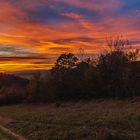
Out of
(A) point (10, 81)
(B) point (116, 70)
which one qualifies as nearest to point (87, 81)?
(B) point (116, 70)

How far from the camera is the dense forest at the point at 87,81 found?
70625mm

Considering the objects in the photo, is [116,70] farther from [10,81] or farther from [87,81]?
[10,81]

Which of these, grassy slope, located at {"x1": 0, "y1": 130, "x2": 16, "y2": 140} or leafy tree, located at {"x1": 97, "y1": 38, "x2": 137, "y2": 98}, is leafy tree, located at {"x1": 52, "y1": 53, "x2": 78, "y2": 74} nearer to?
leafy tree, located at {"x1": 97, "y1": 38, "x2": 137, "y2": 98}

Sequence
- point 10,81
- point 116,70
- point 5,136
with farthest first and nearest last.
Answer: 1. point 10,81
2. point 116,70
3. point 5,136

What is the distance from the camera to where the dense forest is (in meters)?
70.6

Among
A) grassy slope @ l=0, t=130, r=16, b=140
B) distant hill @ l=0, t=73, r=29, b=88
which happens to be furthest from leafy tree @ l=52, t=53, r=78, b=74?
grassy slope @ l=0, t=130, r=16, b=140

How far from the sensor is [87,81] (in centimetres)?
7488

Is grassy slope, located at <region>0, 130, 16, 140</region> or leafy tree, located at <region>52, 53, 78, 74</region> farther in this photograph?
leafy tree, located at <region>52, 53, 78, 74</region>

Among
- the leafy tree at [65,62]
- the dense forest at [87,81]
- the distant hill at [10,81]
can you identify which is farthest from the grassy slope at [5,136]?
the distant hill at [10,81]

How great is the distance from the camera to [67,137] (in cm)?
1862

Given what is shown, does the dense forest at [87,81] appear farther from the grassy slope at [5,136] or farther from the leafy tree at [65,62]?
the grassy slope at [5,136]

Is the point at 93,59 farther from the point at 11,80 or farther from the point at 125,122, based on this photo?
the point at 125,122

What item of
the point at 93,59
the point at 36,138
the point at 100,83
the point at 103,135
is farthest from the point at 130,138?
the point at 93,59

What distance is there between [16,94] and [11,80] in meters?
30.7
